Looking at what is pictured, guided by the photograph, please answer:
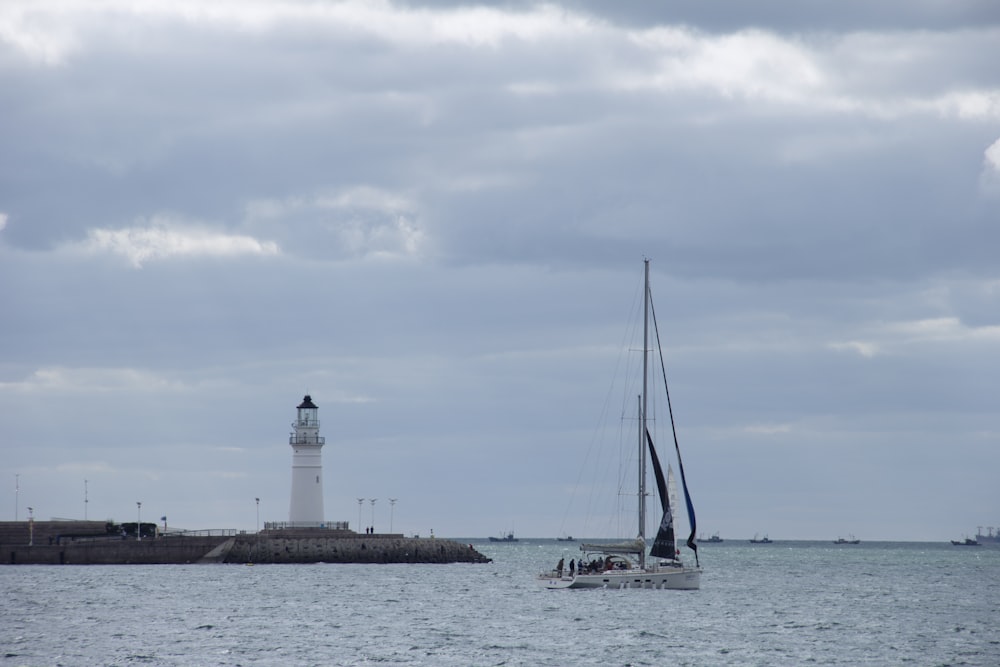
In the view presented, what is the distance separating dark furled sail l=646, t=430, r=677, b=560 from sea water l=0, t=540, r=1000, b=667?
105 inches

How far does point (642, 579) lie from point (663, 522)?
332 cm

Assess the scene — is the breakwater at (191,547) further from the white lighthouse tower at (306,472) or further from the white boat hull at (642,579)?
the white boat hull at (642,579)

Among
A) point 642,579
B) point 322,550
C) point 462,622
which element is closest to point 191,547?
point 322,550

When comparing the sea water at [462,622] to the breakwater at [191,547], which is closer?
the sea water at [462,622]

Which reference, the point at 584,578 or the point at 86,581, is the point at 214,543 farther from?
the point at 584,578

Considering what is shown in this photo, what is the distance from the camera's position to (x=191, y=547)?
383 feet

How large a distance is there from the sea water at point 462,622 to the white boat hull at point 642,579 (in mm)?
870

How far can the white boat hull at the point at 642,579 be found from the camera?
261ft

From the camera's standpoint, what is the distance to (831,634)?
6350 cm

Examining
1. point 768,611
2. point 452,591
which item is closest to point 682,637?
point 768,611

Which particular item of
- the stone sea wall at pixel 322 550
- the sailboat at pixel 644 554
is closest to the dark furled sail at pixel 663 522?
the sailboat at pixel 644 554

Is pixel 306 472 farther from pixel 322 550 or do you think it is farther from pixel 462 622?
pixel 462 622

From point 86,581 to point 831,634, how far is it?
5482 cm

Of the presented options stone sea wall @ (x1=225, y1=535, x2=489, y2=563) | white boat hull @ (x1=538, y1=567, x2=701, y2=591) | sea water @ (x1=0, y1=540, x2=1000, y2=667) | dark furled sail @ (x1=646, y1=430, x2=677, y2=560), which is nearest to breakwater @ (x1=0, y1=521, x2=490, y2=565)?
stone sea wall @ (x1=225, y1=535, x2=489, y2=563)
